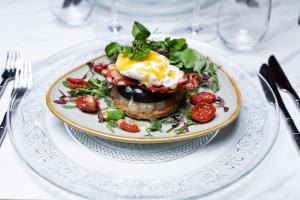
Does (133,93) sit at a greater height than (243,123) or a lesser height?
greater

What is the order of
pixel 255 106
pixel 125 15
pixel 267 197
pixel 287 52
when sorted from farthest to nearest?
pixel 125 15
pixel 287 52
pixel 255 106
pixel 267 197

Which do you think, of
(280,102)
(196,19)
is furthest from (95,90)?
(196,19)

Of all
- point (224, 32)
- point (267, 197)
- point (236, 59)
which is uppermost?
point (224, 32)

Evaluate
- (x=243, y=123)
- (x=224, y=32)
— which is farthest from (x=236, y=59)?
(x=243, y=123)

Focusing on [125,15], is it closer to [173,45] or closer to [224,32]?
[224,32]

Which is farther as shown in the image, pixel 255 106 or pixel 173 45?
pixel 173 45

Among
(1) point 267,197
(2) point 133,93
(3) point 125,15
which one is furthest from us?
(3) point 125,15

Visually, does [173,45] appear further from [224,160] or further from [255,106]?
[224,160]

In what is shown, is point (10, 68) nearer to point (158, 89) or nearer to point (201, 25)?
point (158, 89)
